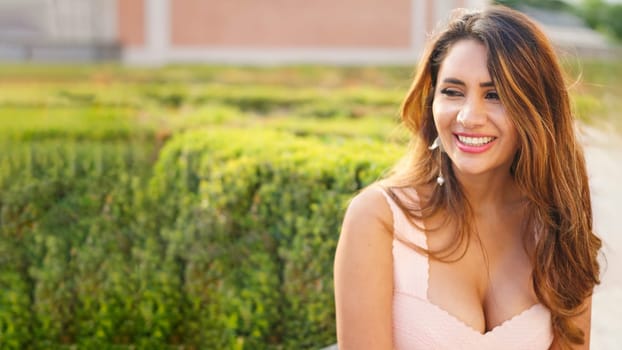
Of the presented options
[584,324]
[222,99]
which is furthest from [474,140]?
[222,99]

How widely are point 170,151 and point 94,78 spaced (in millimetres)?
9665

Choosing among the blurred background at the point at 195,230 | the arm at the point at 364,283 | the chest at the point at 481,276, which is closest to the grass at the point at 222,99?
the blurred background at the point at 195,230

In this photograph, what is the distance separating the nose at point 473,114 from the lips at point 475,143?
44 mm

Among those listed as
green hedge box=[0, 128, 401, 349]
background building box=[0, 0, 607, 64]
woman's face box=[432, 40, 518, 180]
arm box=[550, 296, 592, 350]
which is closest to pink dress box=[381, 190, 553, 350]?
arm box=[550, 296, 592, 350]

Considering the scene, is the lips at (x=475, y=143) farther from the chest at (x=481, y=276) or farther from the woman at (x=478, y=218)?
the chest at (x=481, y=276)

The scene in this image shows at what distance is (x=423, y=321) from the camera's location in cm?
222

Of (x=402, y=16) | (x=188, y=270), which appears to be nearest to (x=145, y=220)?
(x=188, y=270)

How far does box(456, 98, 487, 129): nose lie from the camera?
2174 millimetres

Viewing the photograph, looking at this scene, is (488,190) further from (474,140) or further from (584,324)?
(584,324)

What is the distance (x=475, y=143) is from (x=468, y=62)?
0.23m

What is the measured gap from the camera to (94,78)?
13.1 metres

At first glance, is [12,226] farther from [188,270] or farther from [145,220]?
[188,270]

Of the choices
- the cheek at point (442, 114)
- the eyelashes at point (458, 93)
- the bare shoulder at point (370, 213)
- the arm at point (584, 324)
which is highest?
the eyelashes at point (458, 93)

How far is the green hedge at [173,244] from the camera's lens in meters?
3.40
